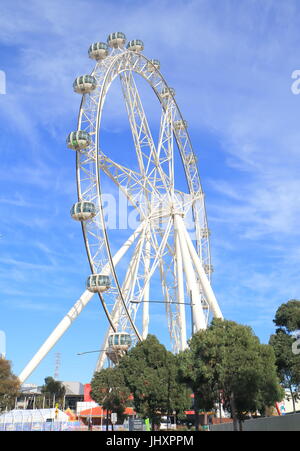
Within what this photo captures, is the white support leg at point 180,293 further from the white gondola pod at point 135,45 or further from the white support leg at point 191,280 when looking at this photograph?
the white gondola pod at point 135,45

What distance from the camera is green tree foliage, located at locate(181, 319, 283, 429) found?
31.6 meters

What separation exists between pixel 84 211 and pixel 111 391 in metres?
17.8

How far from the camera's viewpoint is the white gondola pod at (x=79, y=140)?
48.5 meters

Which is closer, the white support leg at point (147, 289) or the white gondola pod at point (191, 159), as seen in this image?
the white support leg at point (147, 289)

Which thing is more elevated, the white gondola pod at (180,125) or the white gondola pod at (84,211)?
the white gondola pod at (180,125)

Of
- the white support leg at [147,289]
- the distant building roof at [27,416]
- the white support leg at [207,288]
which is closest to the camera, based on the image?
the white support leg at [207,288]

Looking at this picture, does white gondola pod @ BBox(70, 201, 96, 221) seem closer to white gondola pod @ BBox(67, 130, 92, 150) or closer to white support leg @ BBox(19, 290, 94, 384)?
white gondola pod @ BBox(67, 130, 92, 150)

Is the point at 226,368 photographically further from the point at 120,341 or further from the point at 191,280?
the point at 191,280

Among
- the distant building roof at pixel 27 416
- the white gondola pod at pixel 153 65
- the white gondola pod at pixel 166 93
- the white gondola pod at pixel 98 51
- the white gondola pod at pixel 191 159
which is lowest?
the distant building roof at pixel 27 416

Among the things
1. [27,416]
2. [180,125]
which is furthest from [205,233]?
[27,416]

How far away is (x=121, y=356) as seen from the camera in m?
49.7

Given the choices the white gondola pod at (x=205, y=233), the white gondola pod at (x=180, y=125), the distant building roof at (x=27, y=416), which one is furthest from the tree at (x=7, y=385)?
the white gondola pod at (x=180, y=125)

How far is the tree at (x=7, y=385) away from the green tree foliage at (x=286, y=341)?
2640cm
